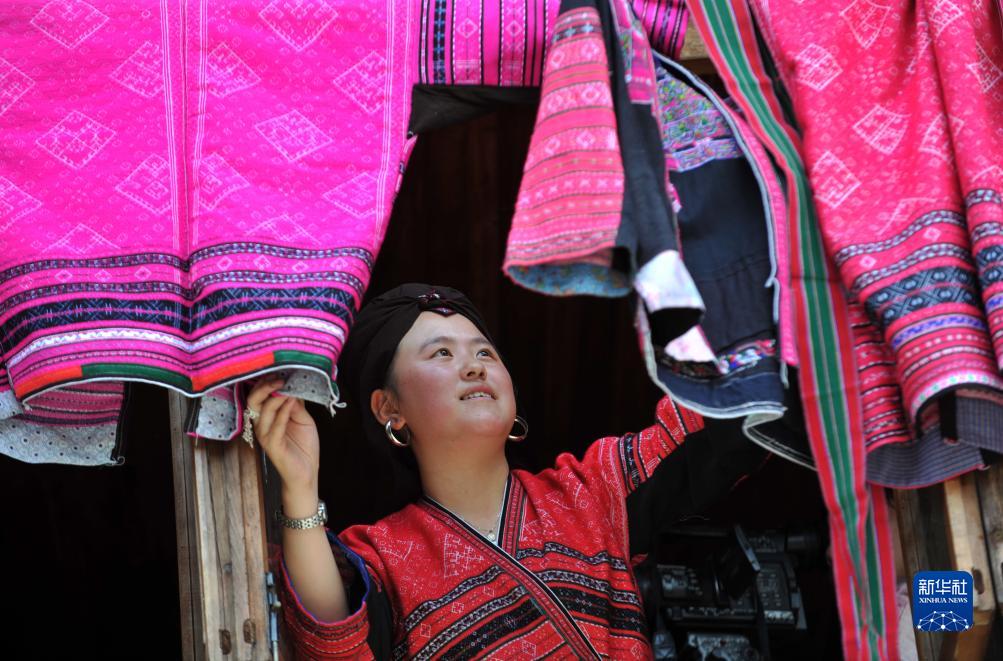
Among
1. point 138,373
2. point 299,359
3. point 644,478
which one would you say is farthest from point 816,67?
point 138,373

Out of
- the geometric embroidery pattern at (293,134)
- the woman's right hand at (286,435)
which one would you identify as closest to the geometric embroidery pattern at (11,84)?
the geometric embroidery pattern at (293,134)

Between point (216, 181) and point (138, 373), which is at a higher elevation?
point (216, 181)

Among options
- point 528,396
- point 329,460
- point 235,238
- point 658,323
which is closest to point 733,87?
point 658,323

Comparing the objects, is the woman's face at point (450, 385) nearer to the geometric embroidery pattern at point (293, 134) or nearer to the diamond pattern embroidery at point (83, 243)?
the geometric embroidery pattern at point (293, 134)

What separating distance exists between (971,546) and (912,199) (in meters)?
0.58

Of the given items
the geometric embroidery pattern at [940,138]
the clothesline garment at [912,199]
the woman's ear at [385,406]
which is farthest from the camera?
the woman's ear at [385,406]

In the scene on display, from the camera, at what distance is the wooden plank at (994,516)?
215 centimetres

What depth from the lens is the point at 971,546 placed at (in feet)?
7.10

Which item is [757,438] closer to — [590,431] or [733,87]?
[733,87]

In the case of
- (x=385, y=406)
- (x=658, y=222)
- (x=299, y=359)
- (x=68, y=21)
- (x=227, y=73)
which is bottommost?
(x=385, y=406)

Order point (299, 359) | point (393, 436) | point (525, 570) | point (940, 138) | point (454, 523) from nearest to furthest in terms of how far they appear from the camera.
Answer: point (299, 359) → point (940, 138) → point (525, 570) → point (454, 523) → point (393, 436)

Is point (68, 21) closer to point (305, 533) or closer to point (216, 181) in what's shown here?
point (216, 181)

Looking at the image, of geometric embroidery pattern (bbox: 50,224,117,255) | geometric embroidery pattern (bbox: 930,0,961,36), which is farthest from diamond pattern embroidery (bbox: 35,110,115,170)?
geometric embroidery pattern (bbox: 930,0,961,36)

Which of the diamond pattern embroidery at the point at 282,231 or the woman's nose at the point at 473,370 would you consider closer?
the diamond pattern embroidery at the point at 282,231
